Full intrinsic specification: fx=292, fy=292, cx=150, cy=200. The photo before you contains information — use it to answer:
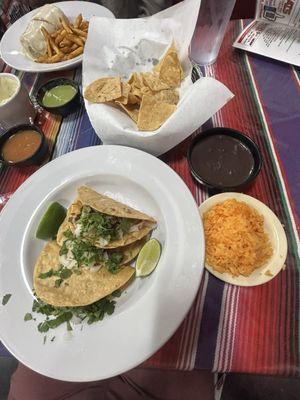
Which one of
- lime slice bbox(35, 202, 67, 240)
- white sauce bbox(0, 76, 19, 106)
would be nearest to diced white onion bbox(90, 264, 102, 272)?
lime slice bbox(35, 202, 67, 240)

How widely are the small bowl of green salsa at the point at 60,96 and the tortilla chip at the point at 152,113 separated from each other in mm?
374

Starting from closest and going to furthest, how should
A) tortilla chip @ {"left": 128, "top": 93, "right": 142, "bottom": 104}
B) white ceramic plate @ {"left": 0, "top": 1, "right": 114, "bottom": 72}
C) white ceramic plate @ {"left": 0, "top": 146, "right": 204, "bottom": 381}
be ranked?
white ceramic plate @ {"left": 0, "top": 146, "right": 204, "bottom": 381} → tortilla chip @ {"left": 128, "top": 93, "right": 142, "bottom": 104} → white ceramic plate @ {"left": 0, "top": 1, "right": 114, "bottom": 72}

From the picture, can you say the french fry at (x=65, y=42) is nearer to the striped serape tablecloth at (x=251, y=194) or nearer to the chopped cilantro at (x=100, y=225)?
the striped serape tablecloth at (x=251, y=194)

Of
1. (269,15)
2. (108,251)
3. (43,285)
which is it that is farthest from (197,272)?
(269,15)

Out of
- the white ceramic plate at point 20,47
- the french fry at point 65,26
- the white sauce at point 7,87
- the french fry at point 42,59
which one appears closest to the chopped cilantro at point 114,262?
the white sauce at point 7,87

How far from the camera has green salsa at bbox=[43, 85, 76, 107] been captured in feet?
4.40

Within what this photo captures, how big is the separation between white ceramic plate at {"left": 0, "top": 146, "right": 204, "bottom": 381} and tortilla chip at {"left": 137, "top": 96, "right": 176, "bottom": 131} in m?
0.12

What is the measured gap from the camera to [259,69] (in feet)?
4.69

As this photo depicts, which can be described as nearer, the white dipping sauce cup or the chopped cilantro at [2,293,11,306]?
the chopped cilantro at [2,293,11,306]

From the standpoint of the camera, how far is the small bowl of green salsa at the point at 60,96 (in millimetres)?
1324

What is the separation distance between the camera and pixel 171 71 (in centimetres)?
130

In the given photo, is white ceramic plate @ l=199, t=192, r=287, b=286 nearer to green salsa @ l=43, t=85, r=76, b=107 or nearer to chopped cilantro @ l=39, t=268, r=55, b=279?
chopped cilantro @ l=39, t=268, r=55, b=279

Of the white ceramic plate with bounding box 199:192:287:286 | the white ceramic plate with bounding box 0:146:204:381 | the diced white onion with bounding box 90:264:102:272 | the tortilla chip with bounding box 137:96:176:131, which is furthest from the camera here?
the tortilla chip with bounding box 137:96:176:131

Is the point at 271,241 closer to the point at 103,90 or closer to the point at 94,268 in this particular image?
the point at 94,268
